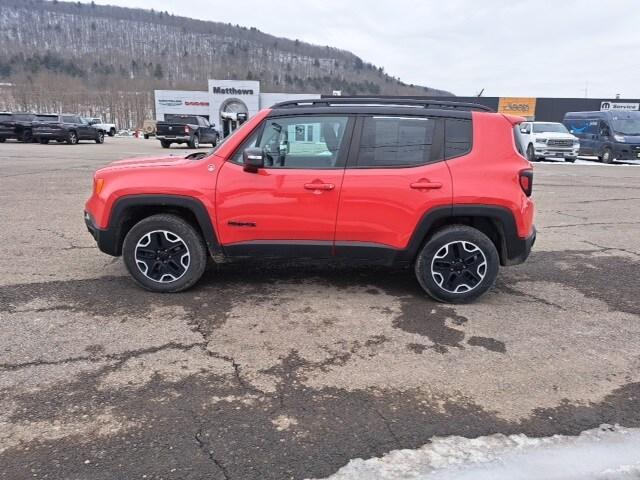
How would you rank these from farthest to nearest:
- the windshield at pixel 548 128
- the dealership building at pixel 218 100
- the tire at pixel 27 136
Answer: the dealership building at pixel 218 100
the tire at pixel 27 136
the windshield at pixel 548 128

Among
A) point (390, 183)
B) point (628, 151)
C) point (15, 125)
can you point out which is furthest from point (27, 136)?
point (628, 151)

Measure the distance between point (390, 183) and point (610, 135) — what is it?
22.3 metres

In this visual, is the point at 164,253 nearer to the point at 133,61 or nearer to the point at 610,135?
the point at 610,135

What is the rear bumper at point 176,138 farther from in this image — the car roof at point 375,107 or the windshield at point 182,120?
the car roof at point 375,107

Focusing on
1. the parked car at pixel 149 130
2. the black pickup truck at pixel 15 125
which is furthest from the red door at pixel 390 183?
the parked car at pixel 149 130

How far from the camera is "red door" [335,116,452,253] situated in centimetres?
425

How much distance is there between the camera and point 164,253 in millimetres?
4469

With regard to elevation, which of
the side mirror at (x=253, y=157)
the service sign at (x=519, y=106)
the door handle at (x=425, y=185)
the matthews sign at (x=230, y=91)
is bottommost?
the door handle at (x=425, y=185)

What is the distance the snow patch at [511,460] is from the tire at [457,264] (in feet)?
6.22

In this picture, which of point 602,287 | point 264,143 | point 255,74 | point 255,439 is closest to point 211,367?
point 255,439

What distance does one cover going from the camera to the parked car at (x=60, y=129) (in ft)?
88.2

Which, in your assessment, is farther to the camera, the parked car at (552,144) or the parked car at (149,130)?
the parked car at (149,130)

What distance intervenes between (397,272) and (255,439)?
321 centimetres

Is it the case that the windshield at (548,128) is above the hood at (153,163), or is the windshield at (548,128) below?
above
